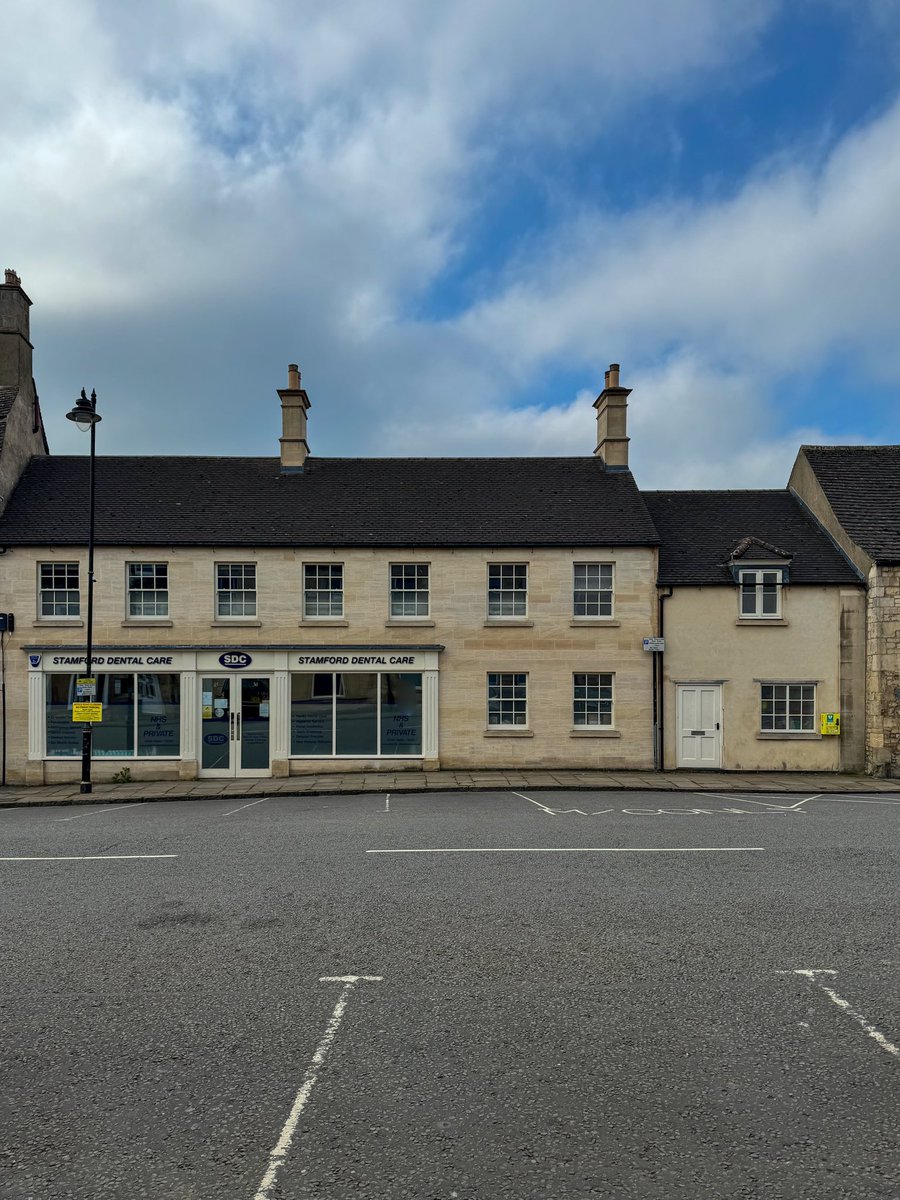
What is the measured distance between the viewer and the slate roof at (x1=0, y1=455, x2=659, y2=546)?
21.7 meters

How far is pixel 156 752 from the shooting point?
21078mm

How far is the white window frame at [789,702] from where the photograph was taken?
70.9 ft

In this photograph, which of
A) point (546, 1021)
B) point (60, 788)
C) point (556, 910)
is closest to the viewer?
point (546, 1021)

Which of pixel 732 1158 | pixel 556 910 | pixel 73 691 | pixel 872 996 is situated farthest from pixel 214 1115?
pixel 73 691

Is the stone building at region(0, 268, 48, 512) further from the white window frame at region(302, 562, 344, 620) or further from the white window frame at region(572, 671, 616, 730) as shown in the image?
the white window frame at region(572, 671, 616, 730)

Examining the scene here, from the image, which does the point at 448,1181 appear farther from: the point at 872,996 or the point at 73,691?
the point at 73,691

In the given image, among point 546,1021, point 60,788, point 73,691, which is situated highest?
point 73,691

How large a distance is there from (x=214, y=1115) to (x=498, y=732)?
1728 centimetres

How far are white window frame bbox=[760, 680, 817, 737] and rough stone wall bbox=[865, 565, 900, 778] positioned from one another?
1.61 metres

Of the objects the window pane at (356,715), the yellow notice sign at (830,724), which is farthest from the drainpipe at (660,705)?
the window pane at (356,715)

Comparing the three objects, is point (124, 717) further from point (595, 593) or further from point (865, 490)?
point (865, 490)

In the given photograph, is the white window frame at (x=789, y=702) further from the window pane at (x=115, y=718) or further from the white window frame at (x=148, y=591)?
the window pane at (x=115, y=718)

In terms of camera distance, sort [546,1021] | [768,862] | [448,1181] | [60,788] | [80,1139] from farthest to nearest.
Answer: [60,788]
[768,862]
[546,1021]
[80,1139]
[448,1181]

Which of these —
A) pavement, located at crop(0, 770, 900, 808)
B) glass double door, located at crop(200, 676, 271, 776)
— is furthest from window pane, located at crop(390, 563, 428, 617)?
pavement, located at crop(0, 770, 900, 808)
